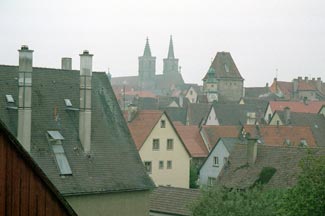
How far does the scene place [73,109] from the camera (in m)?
27.7

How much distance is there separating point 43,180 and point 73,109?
666 inches

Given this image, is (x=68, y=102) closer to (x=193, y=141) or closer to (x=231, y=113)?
(x=193, y=141)

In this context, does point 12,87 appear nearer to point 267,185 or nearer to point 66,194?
point 66,194

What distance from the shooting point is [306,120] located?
74188 mm

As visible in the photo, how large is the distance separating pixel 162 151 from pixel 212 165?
4.24 meters

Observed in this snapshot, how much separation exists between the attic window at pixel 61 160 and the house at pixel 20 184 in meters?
14.3

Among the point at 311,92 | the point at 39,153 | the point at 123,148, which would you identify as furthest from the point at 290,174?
the point at 311,92

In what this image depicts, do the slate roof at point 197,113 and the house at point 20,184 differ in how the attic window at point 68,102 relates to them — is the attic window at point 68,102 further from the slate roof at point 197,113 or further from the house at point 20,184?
the slate roof at point 197,113

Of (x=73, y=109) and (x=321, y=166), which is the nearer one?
(x=321, y=166)

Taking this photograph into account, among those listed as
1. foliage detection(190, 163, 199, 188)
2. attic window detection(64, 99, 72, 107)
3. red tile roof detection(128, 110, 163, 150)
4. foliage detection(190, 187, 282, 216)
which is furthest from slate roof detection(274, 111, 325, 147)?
foliage detection(190, 187, 282, 216)

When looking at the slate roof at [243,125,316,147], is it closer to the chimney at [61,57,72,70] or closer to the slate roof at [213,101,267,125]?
the slate roof at [213,101,267,125]

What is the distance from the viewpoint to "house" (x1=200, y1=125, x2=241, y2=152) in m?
65.5

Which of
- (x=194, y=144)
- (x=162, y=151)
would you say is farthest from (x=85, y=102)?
(x=194, y=144)

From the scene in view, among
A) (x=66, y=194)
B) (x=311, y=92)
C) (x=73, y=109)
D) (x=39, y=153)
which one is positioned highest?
(x=311, y=92)
